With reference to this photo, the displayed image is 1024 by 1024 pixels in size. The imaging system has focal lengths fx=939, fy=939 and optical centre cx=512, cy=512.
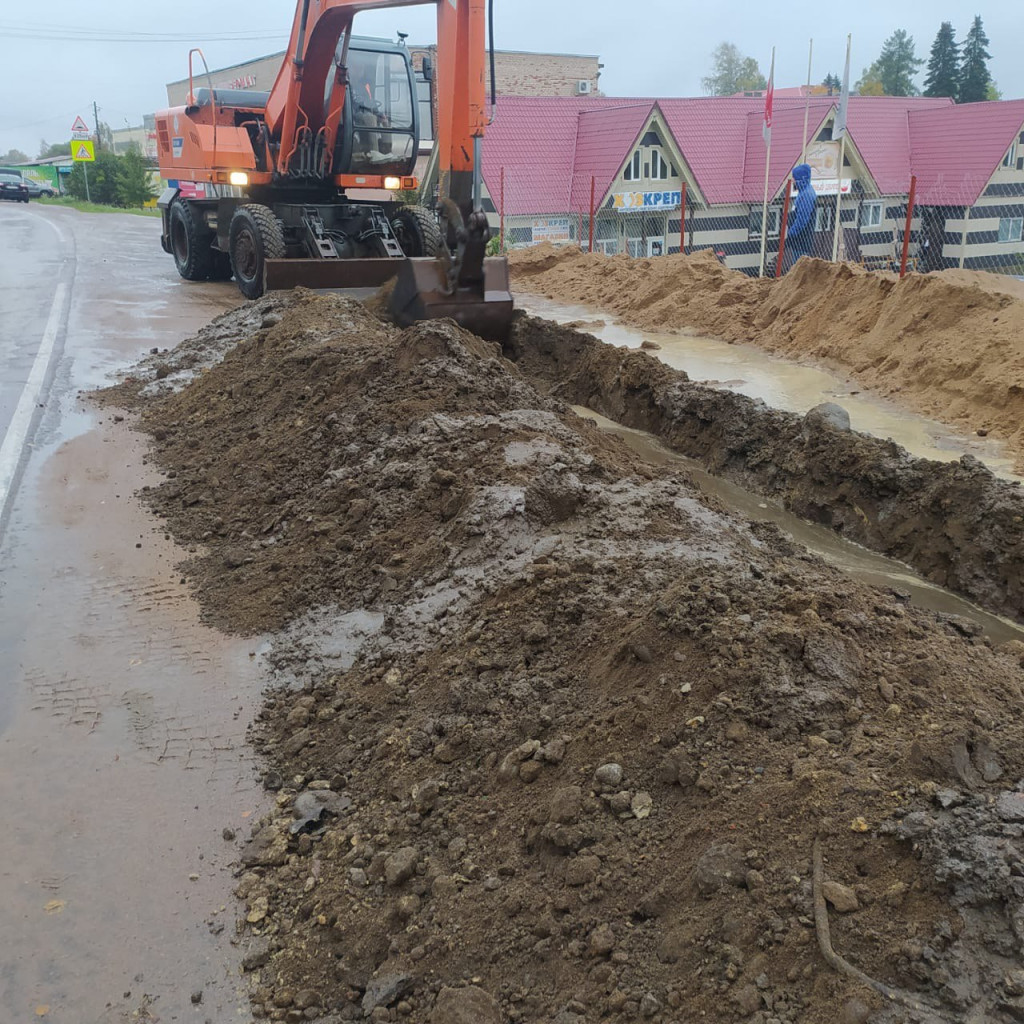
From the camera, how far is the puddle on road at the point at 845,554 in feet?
19.5

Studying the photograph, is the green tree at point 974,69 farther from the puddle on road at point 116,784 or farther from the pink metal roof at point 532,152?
the puddle on road at point 116,784

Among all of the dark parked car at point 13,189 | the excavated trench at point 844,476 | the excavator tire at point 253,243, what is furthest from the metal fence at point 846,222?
the dark parked car at point 13,189

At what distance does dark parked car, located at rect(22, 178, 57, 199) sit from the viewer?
50750 mm

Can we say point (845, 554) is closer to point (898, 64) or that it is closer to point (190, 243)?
point (190, 243)

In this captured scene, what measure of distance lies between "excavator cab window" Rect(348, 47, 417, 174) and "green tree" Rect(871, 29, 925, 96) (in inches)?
3321

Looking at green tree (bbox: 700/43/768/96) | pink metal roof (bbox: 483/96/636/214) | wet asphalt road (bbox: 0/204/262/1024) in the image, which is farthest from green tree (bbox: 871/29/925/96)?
wet asphalt road (bbox: 0/204/262/1024)

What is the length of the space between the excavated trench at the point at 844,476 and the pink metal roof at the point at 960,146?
25.4m

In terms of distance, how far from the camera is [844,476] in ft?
23.7

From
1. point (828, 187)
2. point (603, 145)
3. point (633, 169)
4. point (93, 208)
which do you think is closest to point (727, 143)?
point (828, 187)

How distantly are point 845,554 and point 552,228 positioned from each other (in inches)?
854

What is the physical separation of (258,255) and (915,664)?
1146 centimetres

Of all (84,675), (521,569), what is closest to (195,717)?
(84,675)

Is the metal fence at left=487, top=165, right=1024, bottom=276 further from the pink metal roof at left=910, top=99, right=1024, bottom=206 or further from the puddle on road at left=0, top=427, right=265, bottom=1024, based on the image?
the puddle on road at left=0, top=427, right=265, bottom=1024

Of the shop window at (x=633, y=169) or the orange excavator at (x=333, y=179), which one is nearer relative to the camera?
the orange excavator at (x=333, y=179)
